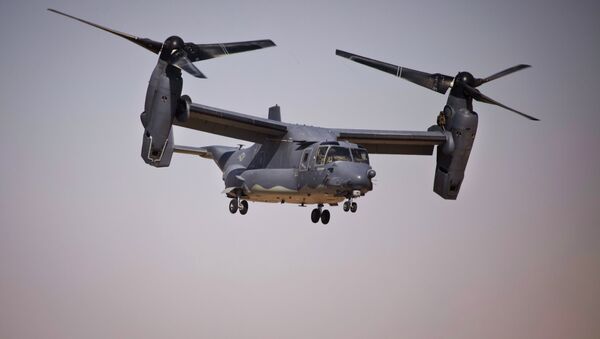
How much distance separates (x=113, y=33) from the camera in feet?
95.9

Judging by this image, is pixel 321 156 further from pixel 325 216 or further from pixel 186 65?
pixel 186 65

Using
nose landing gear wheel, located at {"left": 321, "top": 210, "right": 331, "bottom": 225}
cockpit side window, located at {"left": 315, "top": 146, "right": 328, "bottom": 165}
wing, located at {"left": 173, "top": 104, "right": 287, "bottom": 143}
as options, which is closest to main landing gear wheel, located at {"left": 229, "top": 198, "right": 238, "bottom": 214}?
wing, located at {"left": 173, "top": 104, "right": 287, "bottom": 143}

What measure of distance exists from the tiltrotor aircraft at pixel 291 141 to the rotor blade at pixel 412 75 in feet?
0.11

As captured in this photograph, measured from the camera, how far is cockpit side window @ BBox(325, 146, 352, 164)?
29719mm

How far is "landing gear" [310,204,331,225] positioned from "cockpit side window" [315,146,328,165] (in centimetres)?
324

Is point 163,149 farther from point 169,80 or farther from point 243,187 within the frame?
point 243,187

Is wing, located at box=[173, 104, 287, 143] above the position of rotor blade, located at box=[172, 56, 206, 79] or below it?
below

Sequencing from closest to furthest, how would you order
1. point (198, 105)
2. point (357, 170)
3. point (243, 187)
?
→ point (357, 170) → point (198, 105) → point (243, 187)

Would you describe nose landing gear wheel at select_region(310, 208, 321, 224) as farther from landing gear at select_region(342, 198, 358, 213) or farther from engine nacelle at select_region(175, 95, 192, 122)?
engine nacelle at select_region(175, 95, 192, 122)

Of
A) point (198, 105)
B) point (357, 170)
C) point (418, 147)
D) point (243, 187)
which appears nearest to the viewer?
point (357, 170)

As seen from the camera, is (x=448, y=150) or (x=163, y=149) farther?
(x=448, y=150)

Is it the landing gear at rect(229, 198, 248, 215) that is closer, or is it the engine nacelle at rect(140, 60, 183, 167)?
the engine nacelle at rect(140, 60, 183, 167)

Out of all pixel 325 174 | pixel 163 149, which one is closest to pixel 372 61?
pixel 325 174

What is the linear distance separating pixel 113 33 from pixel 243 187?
280 inches
